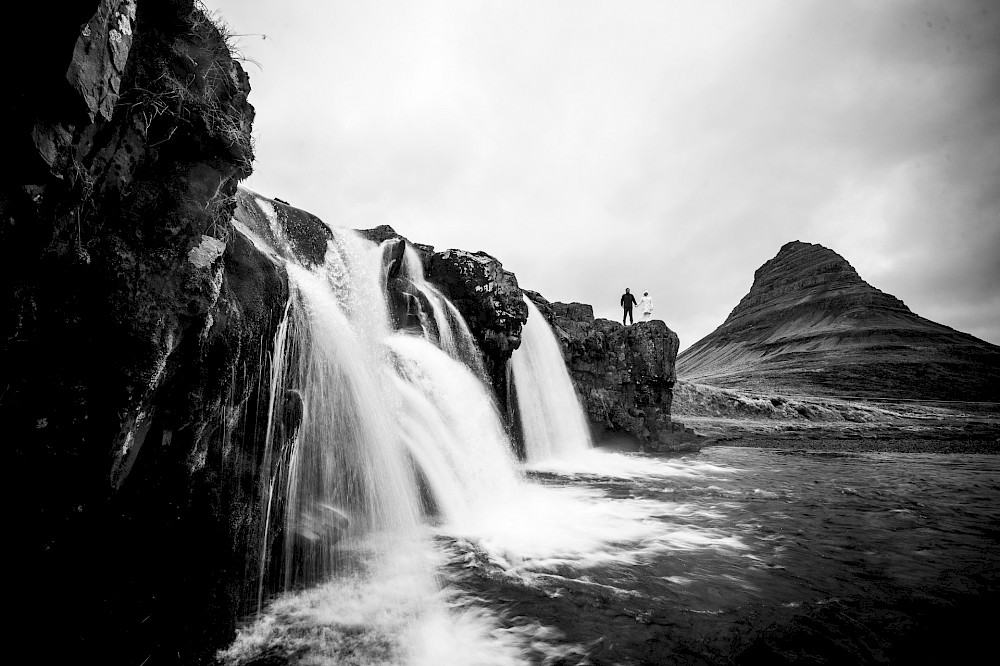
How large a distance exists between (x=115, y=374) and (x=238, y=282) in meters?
1.82

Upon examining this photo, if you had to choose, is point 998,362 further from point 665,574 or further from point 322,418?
point 322,418

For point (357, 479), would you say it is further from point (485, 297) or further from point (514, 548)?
point (485, 297)

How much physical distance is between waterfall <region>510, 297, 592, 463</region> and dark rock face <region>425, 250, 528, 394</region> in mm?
2514

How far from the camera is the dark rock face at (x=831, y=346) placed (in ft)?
166

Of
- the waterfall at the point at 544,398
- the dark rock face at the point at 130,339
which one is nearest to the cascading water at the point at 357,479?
the dark rock face at the point at 130,339

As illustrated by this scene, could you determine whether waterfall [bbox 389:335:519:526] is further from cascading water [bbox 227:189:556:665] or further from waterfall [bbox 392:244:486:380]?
waterfall [bbox 392:244:486:380]

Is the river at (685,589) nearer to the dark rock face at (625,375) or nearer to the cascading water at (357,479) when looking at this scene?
the cascading water at (357,479)

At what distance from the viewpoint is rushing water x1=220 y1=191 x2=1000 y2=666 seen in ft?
14.1

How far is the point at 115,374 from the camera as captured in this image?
3.39 meters

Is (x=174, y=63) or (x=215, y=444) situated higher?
(x=174, y=63)

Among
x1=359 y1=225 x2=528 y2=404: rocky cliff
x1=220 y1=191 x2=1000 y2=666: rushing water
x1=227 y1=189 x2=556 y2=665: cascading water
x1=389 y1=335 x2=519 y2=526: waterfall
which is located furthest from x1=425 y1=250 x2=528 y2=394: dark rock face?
x1=227 y1=189 x2=556 y2=665: cascading water

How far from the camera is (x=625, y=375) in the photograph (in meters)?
21.8

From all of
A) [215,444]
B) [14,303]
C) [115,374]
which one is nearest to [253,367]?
[215,444]

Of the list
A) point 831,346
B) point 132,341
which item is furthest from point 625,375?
point 831,346
